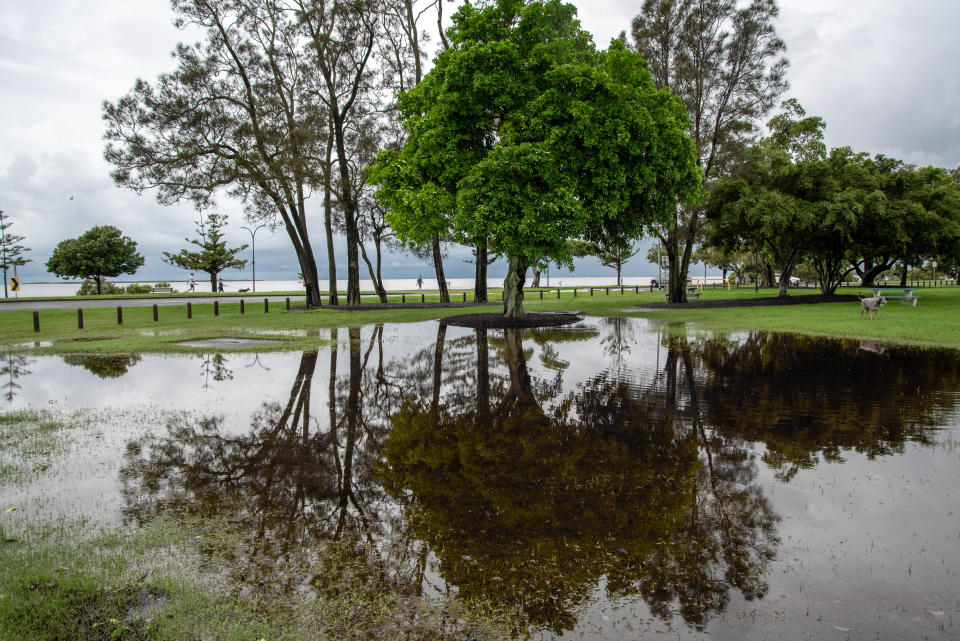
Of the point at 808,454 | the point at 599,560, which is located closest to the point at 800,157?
the point at 808,454

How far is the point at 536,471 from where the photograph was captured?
564 cm

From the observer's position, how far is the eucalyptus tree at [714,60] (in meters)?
29.4

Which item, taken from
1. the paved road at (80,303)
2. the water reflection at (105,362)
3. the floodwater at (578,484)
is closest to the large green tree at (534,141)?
the floodwater at (578,484)

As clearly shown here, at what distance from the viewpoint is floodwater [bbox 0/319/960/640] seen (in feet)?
11.7

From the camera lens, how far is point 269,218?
110ft

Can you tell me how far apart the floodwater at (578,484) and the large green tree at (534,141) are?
876cm

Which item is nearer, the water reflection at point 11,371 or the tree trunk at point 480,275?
the water reflection at point 11,371

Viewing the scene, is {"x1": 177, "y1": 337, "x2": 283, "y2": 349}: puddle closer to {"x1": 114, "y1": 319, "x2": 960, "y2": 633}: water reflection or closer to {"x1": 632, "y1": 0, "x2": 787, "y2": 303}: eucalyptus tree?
{"x1": 114, "y1": 319, "x2": 960, "y2": 633}: water reflection

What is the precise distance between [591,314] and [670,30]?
1706cm

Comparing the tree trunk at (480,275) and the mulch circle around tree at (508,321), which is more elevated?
the tree trunk at (480,275)

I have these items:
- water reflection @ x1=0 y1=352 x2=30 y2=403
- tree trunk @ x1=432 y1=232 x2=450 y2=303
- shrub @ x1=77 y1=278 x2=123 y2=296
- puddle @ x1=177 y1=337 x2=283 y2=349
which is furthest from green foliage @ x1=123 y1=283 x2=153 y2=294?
puddle @ x1=177 y1=337 x2=283 y2=349

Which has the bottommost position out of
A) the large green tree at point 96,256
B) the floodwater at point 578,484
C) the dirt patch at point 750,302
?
the floodwater at point 578,484

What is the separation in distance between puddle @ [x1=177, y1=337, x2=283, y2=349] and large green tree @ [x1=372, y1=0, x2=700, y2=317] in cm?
726

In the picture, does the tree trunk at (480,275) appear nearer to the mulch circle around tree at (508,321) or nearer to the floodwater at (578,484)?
the mulch circle around tree at (508,321)
